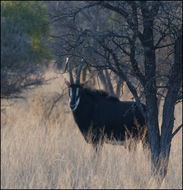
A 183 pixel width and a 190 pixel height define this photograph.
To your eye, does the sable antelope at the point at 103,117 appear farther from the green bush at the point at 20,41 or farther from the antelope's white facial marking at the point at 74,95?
the green bush at the point at 20,41

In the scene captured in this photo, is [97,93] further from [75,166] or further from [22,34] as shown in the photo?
[22,34]

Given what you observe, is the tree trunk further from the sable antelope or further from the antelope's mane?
the antelope's mane

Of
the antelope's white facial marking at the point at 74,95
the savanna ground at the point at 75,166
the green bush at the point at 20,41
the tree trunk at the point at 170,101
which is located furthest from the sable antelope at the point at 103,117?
the green bush at the point at 20,41

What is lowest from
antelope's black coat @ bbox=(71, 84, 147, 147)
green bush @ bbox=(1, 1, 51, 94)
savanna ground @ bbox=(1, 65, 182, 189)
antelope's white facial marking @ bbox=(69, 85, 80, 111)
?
savanna ground @ bbox=(1, 65, 182, 189)

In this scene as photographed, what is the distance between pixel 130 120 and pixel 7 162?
262cm

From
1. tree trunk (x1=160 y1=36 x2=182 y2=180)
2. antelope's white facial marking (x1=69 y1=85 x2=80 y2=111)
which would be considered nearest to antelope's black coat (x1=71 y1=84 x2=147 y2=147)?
antelope's white facial marking (x1=69 y1=85 x2=80 y2=111)

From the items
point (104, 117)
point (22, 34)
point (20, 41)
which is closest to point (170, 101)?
point (104, 117)

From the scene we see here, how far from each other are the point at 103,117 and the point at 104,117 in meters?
0.02

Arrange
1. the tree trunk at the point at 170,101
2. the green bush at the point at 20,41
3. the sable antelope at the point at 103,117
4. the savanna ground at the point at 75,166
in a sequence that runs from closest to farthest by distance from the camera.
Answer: the tree trunk at the point at 170,101 → the savanna ground at the point at 75,166 → the sable antelope at the point at 103,117 → the green bush at the point at 20,41

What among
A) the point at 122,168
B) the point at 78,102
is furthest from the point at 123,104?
the point at 122,168

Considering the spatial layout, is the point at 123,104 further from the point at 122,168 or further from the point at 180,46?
the point at 180,46

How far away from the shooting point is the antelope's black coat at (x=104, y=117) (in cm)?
733

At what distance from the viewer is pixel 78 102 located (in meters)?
7.62

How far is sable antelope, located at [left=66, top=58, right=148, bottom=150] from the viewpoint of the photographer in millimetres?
7289
